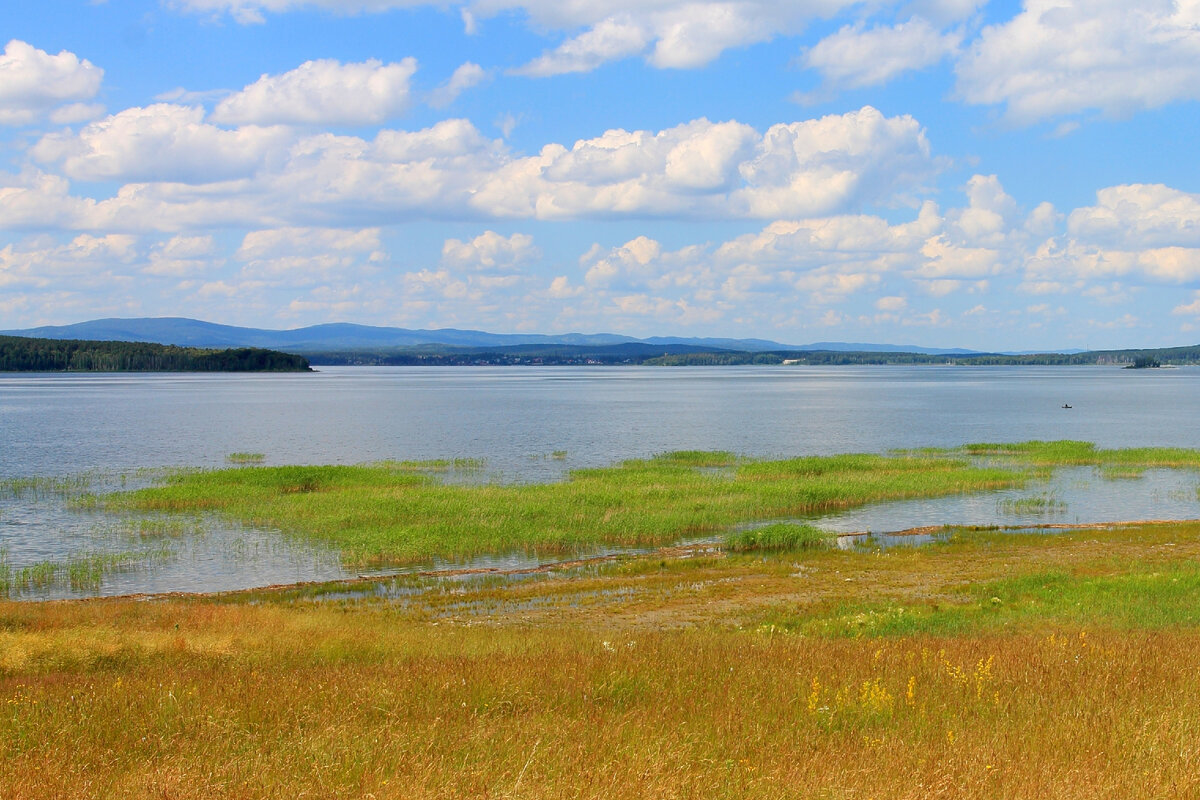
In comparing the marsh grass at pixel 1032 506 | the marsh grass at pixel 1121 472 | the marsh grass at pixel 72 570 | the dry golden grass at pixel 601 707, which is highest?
the dry golden grass at pixel 601 707

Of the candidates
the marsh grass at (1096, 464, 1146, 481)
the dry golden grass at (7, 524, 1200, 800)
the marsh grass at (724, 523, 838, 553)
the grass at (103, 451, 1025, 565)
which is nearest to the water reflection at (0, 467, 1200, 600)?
the marsh grass at (724, 523, 838, 553)

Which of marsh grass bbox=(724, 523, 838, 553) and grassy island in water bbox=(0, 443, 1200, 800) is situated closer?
grassy island in water bbox=(0, 443, 1200, 800)

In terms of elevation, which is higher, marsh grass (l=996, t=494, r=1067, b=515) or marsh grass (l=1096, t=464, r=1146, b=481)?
marsh grass (l=1096, t=464, r=1146, b=481)

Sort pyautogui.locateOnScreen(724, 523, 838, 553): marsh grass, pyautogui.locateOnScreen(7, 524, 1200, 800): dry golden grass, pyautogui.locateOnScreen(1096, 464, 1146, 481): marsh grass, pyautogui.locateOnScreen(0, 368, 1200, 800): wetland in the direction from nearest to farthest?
1. pyautogui.locateOnScreen(7, 524, 1200, 800): dry golden grass
2. pyautogui.locateOnScreen(0, 368, 1200, 800): wetland
3. pyautogui.locateOnScreen(724, 523, 838, 553): marsh grass
4. pyautogui.locateOnScreen(1096, 464, 1146, 481): marsh grass

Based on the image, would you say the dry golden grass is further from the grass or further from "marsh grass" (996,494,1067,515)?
"marsh grass" (996,494,1067,515)

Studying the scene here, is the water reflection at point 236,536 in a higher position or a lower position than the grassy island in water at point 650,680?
lower

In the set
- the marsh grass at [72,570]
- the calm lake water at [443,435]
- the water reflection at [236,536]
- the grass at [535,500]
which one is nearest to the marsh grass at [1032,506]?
the water reflection at [236,536]

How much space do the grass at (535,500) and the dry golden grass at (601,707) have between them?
1227cm

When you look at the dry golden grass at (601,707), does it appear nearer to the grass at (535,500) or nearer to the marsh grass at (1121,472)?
the grass at (535,500)

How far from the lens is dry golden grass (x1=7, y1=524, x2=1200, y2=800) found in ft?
24.6

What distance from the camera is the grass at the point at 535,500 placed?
110 ft

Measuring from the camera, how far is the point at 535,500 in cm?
3962

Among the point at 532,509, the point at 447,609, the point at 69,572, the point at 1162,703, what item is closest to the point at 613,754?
the point at 1162,703

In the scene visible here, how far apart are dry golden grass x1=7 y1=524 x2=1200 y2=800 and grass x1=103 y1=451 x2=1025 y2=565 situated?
40.3 ft
